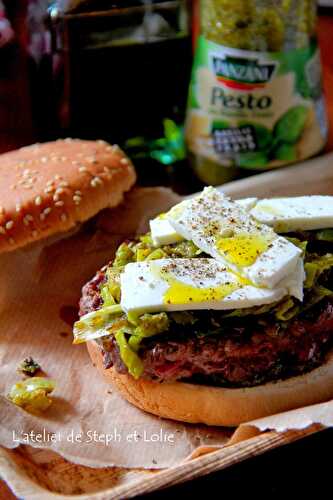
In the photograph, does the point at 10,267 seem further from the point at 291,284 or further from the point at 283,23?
the point at 283,23

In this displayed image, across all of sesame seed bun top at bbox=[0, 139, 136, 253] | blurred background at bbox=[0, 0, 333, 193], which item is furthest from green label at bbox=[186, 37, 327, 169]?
sesame seed bun top at bbox=[0, 139, 136, 253]

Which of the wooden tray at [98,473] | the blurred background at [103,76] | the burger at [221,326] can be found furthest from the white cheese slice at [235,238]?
the blurred background at [103,76]

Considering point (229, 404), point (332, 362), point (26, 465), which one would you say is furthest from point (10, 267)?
point (332, 362)

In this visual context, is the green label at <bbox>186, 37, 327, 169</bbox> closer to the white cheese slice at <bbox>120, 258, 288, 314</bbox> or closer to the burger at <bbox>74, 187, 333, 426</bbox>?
the burger at <bbox>74, 187, 333, 426</bbox>

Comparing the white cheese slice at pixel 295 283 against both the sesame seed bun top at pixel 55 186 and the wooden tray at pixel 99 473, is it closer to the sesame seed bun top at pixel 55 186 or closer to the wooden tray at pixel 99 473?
the wooden tray at pixel 99 473

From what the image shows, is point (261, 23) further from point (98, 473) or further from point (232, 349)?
point (98, 473)

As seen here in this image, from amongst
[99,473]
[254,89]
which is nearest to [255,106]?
[254,89]
